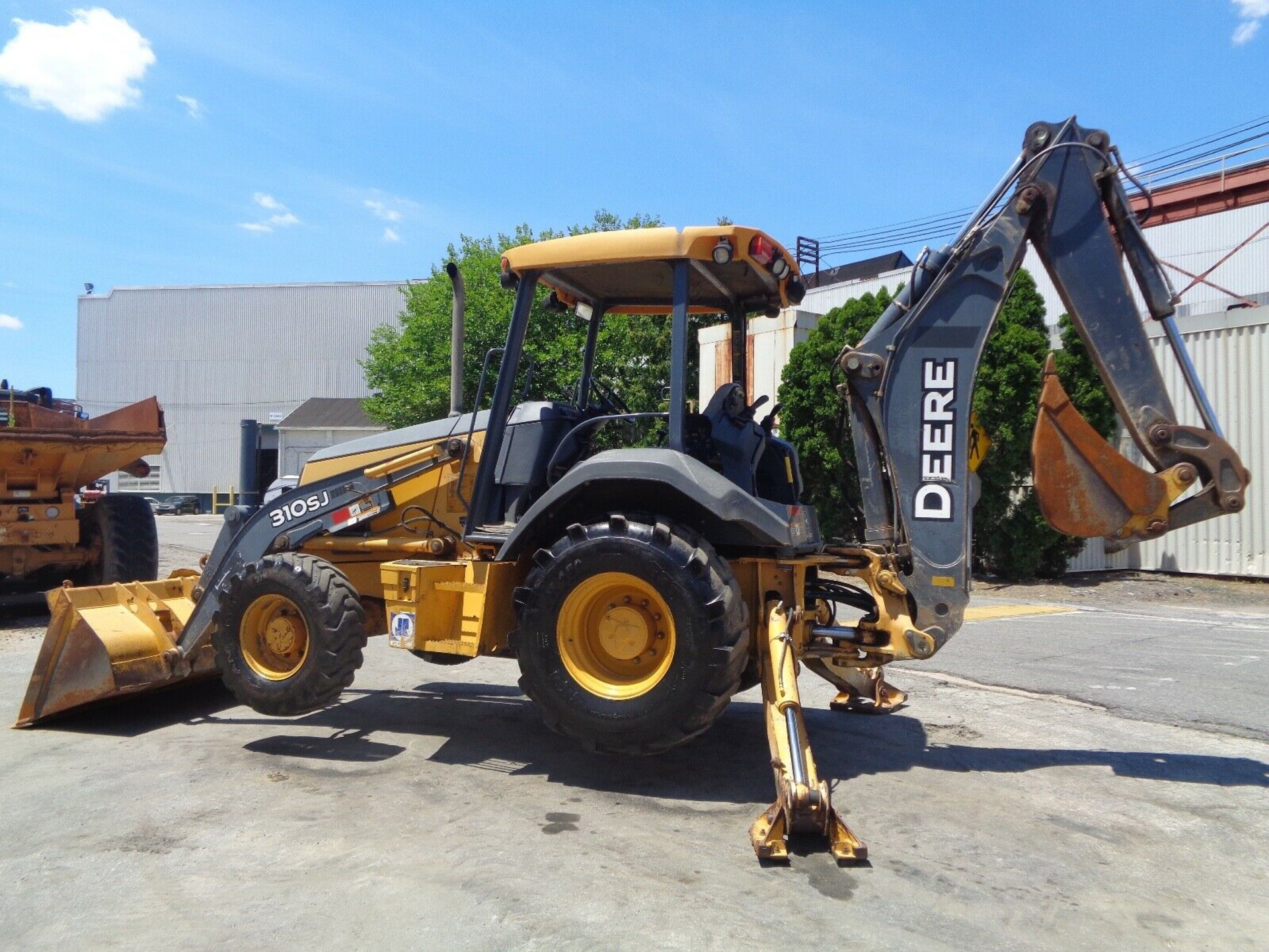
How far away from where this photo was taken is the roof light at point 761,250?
5.29 m

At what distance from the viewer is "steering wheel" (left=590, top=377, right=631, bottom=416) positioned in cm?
639

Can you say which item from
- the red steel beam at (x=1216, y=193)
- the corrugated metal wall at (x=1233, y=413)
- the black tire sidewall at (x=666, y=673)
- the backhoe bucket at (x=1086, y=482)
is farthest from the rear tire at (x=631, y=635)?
the red steel beam at (x=1216, y=193)

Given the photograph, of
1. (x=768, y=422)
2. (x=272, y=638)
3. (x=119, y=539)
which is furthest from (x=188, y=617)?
(x=119, y=539)

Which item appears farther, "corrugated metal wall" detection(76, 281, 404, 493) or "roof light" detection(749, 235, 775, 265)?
"corrugated metal wall" detection(76, 281, 404, 493)

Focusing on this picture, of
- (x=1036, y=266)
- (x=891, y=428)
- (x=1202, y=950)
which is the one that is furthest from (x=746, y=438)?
(x=1036, y=266)

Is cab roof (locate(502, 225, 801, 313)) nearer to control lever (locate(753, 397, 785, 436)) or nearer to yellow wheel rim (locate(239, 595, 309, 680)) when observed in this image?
control lever (locate(753, 397, 785, 436))

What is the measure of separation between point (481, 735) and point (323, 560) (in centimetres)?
141

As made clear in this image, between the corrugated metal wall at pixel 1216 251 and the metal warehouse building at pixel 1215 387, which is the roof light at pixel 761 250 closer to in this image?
the metal warehouse building at pixel 1215 387

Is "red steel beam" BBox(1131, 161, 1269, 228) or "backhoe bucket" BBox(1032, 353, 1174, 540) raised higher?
"red steel beam" BBox(1131, 161, 1269, 228)

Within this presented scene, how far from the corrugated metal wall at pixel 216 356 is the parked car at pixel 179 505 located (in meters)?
3.99

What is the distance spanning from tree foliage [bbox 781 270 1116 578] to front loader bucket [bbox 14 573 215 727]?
8865 mm

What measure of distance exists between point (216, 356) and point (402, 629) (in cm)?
4958

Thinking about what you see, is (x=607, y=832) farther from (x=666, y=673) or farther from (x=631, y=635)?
(x=631, y=635)

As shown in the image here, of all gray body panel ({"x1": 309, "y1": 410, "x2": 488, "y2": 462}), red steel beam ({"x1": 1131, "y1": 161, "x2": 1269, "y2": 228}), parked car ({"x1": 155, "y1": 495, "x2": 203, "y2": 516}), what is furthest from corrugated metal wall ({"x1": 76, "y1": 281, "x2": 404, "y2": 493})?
gray body panel ({"x1": 309, "y1": 410, "x2": 488, "y2": 462})
